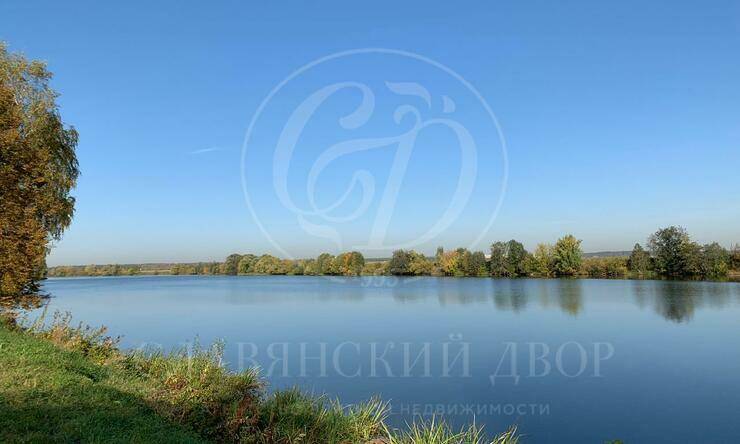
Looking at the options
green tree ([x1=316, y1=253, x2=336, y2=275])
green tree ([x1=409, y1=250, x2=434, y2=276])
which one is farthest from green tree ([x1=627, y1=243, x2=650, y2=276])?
green tree ([x1=316, y1=253, x2=336, y2=275])

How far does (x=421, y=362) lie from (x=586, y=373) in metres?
5.01

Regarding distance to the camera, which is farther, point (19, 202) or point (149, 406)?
point (19, 202)

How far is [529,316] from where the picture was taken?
86.1 ft

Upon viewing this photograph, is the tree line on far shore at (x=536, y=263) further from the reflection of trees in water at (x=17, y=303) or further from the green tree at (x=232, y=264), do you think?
the reflection of trees in water at (x=17, y=303)

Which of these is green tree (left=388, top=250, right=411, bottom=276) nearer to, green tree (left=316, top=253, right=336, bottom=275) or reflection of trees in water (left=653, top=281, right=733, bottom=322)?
green tree (left=316, top=253, right=336, bottom=275)

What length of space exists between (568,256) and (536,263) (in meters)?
5.56

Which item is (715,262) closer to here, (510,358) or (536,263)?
(536,263)

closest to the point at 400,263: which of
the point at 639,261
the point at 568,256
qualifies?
the point at 568,256

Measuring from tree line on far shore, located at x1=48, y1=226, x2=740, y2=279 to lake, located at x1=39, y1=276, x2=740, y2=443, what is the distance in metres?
36.3

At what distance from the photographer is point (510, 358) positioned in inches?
617

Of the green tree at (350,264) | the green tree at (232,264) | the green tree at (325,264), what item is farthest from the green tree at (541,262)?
the green tree at (232,264)

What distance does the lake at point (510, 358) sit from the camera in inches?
398

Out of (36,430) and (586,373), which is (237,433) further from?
(586,373)

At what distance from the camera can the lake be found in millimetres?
10102
